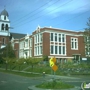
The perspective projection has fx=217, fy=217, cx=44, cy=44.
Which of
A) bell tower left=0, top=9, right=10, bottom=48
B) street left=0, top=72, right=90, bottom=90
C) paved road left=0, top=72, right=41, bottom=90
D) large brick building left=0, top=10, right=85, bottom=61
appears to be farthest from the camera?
bell tower left=0, top=9, right=10, bottom=48

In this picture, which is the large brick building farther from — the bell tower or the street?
the bell tower

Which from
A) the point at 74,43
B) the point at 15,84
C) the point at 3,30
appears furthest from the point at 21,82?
the point at 3,30

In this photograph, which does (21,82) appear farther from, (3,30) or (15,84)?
(3,30)

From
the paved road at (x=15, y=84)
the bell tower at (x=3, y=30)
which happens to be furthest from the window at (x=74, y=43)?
the bell tower at (x=3, y=30)

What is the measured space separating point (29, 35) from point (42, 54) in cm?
1490

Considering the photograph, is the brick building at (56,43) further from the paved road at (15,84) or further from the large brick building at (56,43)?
the paved road at (15,84)

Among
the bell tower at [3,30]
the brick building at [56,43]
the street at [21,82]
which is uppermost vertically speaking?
the bell tower at [3,30]

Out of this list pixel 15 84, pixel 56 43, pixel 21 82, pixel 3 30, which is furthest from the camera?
pixel 3 30

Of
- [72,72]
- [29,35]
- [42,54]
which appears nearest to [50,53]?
[42,54]

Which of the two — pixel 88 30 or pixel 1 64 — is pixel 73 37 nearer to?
pixel 88 30

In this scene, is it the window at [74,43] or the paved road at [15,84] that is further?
the window at [74,43]

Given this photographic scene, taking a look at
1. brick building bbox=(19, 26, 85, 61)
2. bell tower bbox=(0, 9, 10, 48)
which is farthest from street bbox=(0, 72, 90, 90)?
bell tower bbox=(0, 9, 10, 48)

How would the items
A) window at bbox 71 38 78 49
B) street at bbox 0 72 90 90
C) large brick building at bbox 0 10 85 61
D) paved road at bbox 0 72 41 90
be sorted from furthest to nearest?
window at bbox 71 38 78 49 → large brick building at bbox 0 10 85 61 → street at bbox 0 72 90 90 → paved road at bbox 0 72 41 90

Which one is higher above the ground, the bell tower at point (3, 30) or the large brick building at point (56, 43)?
the bell tower at point (3, 30)
